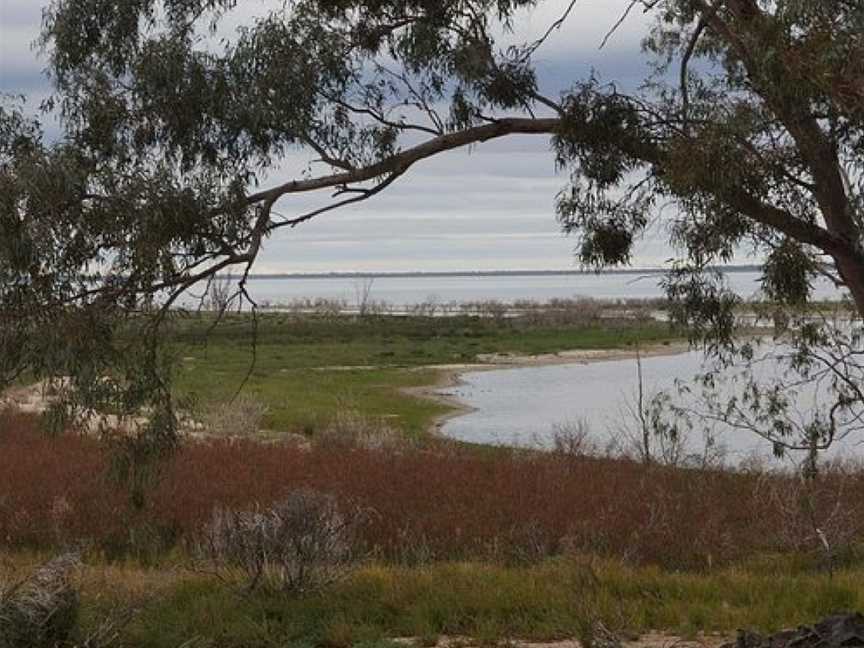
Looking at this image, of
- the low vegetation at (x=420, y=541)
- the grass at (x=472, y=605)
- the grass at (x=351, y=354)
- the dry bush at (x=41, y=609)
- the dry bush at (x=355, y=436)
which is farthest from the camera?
the grass at (x=351, y=354)

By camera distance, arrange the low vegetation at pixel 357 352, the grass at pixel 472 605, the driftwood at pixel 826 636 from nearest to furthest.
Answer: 1. the driftwood at pixel 826 636
2. the grass at pixel 472 605
3. the low vegetation at pixel 357 352

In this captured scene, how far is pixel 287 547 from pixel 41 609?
2.22 metres

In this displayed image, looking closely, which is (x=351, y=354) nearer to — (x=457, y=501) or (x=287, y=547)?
(x=457, y=501)

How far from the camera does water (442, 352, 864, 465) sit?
79.5ft

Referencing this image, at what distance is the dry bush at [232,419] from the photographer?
22.8 metres

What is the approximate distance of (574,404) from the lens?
110 feet

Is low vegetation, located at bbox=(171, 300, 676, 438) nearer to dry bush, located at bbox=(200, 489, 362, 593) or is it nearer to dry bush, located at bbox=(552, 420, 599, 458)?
dry bush, located at bbox=(200, 489, 362, 593)

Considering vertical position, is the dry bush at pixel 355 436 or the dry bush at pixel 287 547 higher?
the dry bush at pixel 287 547

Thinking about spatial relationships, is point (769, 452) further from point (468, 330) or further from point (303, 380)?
point (468, 330)

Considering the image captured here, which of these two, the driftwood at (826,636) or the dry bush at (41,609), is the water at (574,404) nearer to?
the driftwood at (826,636)

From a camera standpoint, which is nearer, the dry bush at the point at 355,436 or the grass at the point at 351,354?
the dry bush at the point at 355,436

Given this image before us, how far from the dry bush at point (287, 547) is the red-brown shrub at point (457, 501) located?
156 cm

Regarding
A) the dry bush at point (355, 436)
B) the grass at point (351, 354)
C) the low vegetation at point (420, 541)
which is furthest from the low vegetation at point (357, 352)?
the low vegetation at point (420, 541)

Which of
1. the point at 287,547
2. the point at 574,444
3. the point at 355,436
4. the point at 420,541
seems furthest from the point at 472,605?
the point at 355,436
